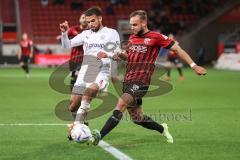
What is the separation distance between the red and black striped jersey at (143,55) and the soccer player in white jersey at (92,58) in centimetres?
54

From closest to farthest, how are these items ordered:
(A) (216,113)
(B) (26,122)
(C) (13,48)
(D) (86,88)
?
(D) (86,88) → (B) (26,122) → (A) (216,113) → (C) (13,48)

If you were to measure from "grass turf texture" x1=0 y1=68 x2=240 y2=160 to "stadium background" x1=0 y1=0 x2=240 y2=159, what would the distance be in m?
0.01

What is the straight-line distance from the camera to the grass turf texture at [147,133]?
309 inches

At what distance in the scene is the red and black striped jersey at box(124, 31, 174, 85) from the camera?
847 cm

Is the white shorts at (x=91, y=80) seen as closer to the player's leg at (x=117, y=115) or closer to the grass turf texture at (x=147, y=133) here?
the player's leg at (x=117, y=115)

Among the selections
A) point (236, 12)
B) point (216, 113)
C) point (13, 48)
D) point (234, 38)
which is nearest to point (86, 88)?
point (216, 113)

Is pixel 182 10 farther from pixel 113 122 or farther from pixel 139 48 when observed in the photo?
pixel 113 122

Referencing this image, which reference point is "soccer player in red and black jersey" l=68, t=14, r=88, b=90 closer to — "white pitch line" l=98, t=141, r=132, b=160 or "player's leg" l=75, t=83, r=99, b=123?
Answer: "player's leg" l=75, t=83, r=99, b=123

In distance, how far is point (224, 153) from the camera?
25.9 feet

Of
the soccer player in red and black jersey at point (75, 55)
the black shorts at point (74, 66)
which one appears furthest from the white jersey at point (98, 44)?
the black shorts at point (74, 66)

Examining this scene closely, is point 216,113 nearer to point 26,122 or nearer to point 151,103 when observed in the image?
point 151,103

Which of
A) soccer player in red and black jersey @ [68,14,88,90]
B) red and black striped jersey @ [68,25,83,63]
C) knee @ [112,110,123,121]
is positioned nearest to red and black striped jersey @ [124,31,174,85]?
knee @ [112,110,123,121]

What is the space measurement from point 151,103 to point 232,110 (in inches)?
109

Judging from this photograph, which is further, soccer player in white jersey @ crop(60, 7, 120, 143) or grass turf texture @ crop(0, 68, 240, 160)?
soccer player in white jersey @ crop(60, 7, 120, 143)
